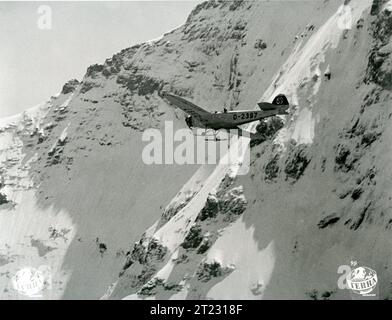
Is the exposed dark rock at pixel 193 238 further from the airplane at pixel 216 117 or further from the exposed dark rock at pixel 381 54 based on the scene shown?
the airplane at pixel 216 117

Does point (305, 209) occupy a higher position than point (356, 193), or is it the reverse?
point (305, 209)

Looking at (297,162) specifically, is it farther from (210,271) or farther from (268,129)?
(210,271)

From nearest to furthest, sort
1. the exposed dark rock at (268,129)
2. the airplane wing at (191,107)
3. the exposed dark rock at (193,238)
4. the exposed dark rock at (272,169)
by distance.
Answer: the airplane wing at (191,107), the exposed dark rock at (272,169), the exposed dark rock at (193,238), the exposed dark rock at (268,129)

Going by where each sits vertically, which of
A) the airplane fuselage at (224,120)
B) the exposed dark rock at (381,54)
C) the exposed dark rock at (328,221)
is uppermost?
the exposed dark rock at (381,54)

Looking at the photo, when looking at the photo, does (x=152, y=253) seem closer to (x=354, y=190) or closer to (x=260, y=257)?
(x=260, y=257)

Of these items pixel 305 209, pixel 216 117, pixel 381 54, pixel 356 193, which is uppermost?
pixel 381 54

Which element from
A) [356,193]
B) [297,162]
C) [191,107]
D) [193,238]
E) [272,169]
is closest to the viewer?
[191,107]

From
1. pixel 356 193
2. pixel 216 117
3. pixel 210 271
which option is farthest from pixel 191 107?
pixel 210 271

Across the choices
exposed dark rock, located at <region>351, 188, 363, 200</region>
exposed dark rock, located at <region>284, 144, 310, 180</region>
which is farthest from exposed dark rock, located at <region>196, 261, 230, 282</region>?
exposed dark rock, located at <region>351, 188, 363, 200</region>

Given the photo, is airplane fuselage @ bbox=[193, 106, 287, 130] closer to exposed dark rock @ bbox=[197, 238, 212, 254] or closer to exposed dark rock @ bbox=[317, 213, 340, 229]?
exposed dark rock @ bbox=[317, 213, 340, 229]

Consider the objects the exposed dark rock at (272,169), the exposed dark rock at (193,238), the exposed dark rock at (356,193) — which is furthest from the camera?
the exposed dark rock at (193,238)

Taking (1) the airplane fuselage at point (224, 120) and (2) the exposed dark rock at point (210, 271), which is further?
(2) the exposed dark rock at point (210, 271)

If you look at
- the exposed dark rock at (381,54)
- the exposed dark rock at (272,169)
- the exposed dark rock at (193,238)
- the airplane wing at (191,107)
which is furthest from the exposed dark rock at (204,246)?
the airplane wing at (191,107)
